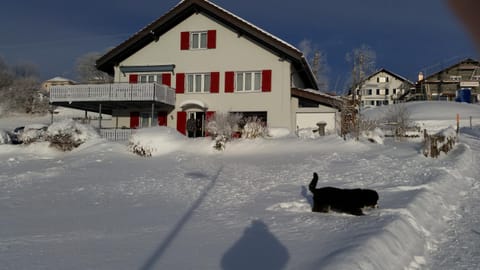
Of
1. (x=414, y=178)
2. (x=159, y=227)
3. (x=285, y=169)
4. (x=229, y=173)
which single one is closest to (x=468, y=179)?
(x=414, y=178)

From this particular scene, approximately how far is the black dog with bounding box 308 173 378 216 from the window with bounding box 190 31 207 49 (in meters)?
21.5

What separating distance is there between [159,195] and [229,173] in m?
3.62

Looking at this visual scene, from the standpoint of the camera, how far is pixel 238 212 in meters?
8.66

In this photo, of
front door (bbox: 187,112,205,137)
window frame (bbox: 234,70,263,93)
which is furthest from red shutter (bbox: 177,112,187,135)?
window frame (bbox: 234,70,263,93)

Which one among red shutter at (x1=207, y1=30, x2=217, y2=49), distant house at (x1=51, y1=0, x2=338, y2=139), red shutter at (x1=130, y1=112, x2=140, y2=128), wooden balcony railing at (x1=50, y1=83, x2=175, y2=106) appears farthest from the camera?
red shutter at (x1=130, y1=112, x2=140, y2=128)

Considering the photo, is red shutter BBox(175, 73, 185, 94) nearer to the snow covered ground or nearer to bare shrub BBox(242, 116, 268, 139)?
bare shrub BBox(242, 116, 268, 139)

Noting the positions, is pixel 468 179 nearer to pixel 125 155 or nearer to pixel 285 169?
pixel 285 169

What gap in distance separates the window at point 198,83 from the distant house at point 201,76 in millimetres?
63

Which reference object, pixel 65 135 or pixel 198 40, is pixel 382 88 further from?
pixel 65 135

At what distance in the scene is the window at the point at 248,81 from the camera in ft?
90.0

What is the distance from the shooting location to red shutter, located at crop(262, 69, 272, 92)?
27.0 metres

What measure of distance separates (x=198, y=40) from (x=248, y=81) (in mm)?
4245

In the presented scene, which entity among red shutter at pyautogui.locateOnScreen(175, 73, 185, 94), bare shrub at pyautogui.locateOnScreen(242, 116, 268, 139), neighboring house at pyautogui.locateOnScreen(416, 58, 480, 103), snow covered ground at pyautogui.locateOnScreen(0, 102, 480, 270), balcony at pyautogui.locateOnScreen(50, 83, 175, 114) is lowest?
snow covered ground at pyautogui.locateOnScreen(0, 102, 480, 270)

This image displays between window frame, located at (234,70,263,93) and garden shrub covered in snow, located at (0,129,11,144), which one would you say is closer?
garden shrub covered in snow, located at (0,129,11,144)
